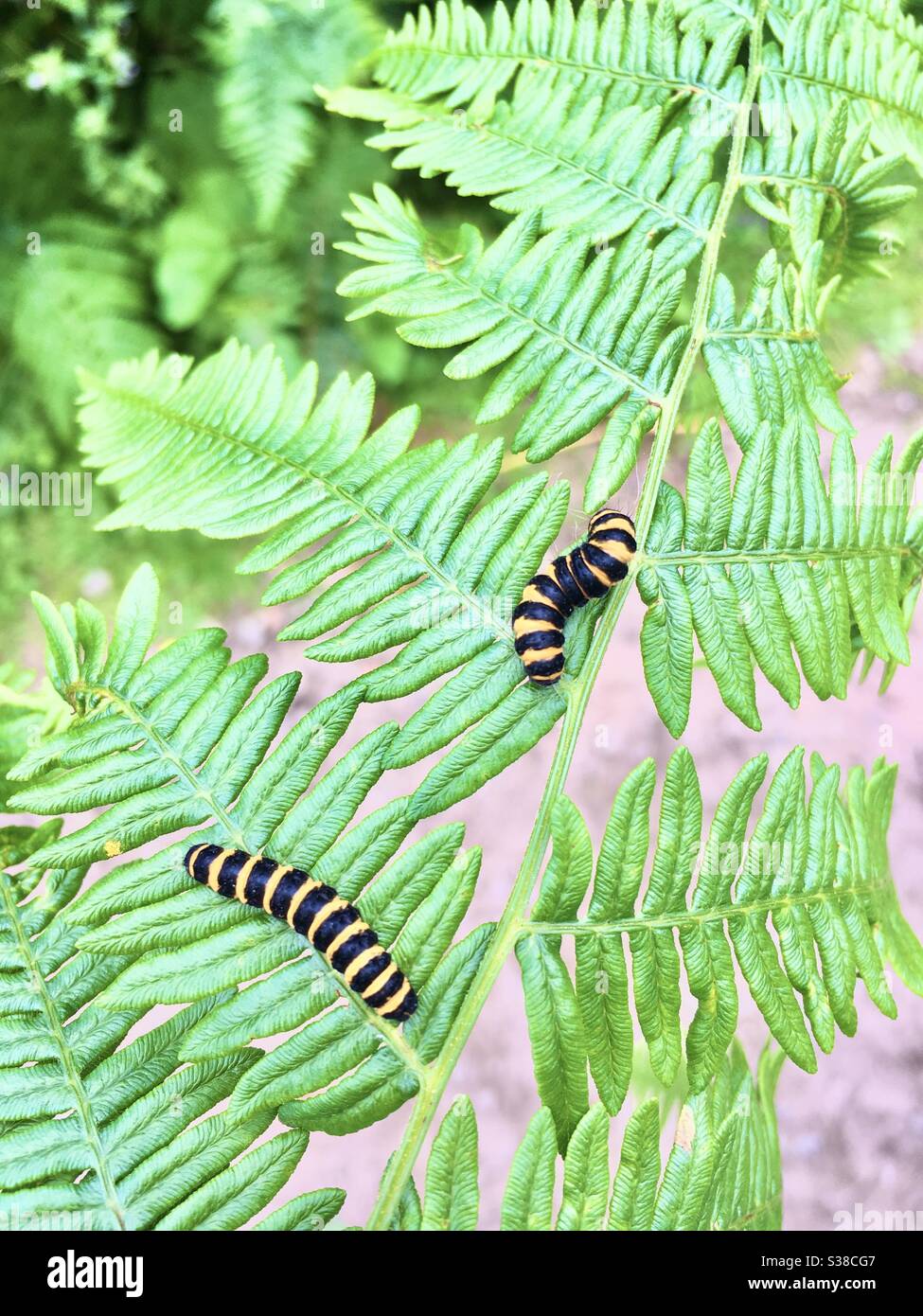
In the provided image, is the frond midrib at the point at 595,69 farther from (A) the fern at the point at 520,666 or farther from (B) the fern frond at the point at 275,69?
(B) the fern frond at the point at 275,69

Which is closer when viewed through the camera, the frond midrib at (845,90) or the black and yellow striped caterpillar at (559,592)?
the black and yellow striped caterpillar at (559,592)

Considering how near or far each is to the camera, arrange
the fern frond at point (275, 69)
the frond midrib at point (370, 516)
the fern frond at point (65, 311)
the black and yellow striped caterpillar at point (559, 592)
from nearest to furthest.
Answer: the black and yellow striped caterpillar at point (559, 592) → the frond midrib at point (370, 516) → the fern frond at point (275, 69) → the fern frond at point (65, 311)

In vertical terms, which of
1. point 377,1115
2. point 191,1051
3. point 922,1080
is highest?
point 191,1051

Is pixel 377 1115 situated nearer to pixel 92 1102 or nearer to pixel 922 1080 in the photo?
pixel 92 1102

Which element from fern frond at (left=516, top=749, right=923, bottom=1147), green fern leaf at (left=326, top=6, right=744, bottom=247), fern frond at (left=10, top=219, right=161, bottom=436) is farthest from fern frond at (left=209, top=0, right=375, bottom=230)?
fern frond at (left=516, top=749, right=923, bottom=1147)

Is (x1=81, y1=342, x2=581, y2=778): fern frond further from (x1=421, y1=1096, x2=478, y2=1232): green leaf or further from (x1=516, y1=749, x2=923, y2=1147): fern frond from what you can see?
(x1=421, y1=1096, x2=478, y2=1232): green leaf

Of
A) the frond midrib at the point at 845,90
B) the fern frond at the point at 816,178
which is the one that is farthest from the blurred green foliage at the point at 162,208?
the fern frond at the point at 816,178

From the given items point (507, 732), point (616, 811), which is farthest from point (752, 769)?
point (507, 732)

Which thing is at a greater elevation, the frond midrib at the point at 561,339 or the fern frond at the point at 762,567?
the frond midrib at the point at 561,339
